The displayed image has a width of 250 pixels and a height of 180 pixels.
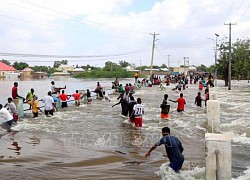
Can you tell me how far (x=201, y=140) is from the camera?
13.2m

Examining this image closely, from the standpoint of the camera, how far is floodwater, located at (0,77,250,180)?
9023mm

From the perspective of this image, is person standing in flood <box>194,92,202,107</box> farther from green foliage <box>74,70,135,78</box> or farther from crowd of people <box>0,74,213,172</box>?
green foliage <box>74,70,135,78</box>

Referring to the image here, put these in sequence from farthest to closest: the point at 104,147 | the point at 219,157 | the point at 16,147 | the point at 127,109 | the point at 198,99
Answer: the point at 198,99, the point at 127,109, the point at 104,147, the point at 16,147, the point at 219,157

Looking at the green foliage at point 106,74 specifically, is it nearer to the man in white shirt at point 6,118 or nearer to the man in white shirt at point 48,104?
the man in white shirt at point 48,104

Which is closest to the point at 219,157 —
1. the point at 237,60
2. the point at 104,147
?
the point at 104,147

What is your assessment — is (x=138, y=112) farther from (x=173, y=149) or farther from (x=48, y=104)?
(x=173, y=149)

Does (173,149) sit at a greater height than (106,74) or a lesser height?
lesser

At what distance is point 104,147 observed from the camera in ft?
39.0

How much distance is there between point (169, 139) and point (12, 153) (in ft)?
16.5

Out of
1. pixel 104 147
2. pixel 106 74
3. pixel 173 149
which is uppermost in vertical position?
pixel 106 74

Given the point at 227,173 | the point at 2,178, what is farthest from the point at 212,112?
the point at 2,178

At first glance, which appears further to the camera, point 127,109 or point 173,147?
point 127,109

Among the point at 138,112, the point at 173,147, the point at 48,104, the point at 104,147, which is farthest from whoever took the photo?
the point at 48,104

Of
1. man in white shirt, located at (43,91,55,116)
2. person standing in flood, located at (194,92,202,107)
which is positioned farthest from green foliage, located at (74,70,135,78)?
man in white shirt, located at (43,91,55,116)
